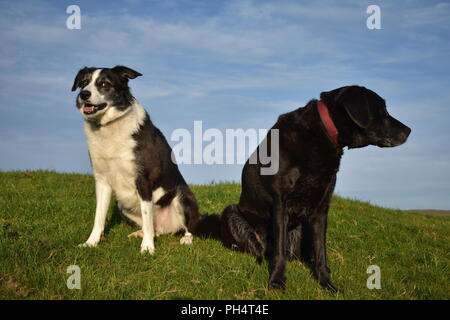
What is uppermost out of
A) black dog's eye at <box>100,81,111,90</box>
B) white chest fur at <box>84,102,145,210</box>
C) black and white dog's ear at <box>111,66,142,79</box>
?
black and white dog's ear at <box>111,66,142,79</box>

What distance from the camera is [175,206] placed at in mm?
6590

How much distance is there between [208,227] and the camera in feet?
21.9

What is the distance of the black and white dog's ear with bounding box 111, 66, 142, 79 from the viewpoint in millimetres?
5859

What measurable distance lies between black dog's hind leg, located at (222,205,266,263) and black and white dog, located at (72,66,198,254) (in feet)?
3.57

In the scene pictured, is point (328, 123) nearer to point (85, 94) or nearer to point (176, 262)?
point (176, 262)

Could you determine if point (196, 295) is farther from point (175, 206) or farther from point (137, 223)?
point (137, 223)

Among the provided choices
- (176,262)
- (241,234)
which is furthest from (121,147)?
(241,234)

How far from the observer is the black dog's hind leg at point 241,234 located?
5.39 metres

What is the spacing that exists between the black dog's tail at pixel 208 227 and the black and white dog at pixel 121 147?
0.82 m

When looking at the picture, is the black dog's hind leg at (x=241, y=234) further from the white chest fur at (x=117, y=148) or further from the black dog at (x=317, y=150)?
the white chest fur at (x=117, y=148)

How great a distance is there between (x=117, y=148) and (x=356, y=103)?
337 centimetres

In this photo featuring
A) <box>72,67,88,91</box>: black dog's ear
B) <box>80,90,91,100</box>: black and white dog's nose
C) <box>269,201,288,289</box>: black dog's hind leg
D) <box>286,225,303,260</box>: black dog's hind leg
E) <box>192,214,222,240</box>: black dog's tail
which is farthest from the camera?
<box>192,214,222,240</box>: black dog's tail

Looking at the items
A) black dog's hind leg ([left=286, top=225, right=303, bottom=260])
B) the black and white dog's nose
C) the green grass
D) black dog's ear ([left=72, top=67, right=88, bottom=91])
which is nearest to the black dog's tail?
the green grass

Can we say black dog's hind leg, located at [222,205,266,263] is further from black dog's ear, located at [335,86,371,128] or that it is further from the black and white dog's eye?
the black and white dog's eye
